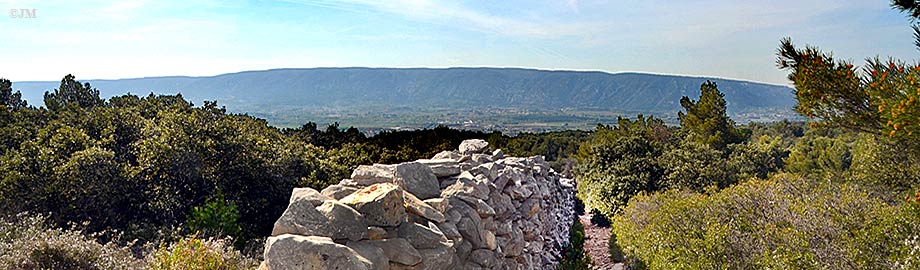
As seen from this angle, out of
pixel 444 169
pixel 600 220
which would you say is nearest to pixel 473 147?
pixel 444 169

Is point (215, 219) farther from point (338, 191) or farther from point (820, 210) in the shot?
point (820, 210)

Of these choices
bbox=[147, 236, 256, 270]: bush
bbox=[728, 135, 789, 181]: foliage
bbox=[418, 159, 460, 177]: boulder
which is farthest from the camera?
bbox=[728, 135, 789, 181]: foliage

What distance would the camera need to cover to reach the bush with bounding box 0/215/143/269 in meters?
7.40

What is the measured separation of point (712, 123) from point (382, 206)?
26.7 meters

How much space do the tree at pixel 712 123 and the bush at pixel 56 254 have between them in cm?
2566

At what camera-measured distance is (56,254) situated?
7621 millimetres

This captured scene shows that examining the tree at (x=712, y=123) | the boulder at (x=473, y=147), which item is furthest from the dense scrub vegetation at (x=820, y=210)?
the tree at (x=712, y=123)

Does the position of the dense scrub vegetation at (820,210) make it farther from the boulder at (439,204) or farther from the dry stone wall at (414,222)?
the boulder at (439,204)

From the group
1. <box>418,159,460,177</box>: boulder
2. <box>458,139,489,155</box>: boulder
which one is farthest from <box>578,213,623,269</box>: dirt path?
<box>418,159,460,177</box>: boulder

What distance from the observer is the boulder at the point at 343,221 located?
501 cm

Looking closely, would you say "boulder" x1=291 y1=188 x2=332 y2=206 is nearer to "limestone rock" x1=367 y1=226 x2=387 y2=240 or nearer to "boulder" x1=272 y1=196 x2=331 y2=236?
"boulder" x1=272 y1=196 x2=331 y2=236

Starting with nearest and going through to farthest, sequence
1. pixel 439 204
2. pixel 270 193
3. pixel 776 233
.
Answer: pixel 439 204
pixel 776 233
pixel 270 193

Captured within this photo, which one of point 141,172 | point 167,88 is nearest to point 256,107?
point 167,88

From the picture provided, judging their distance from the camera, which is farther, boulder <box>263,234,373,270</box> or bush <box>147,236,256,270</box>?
bush <box>147,236,256,270</box>
